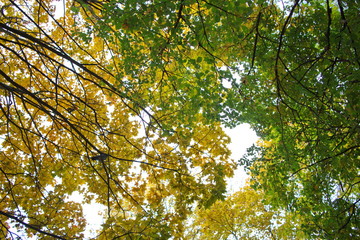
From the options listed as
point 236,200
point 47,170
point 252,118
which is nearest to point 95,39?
point 47,170

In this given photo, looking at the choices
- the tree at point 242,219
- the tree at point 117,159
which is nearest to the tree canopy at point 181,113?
the tree at point 117,159

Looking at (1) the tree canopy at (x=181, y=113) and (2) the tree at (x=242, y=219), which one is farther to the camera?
(2) the tree at (x=242, y=219)

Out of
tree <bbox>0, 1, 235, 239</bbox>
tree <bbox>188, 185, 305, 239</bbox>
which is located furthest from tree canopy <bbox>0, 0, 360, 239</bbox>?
tree <bbox>188, 185, 305, 239</bbox>

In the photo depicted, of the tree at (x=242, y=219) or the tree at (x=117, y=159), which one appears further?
the tree at (x=242, y=219)

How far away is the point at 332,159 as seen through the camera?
11.6ft

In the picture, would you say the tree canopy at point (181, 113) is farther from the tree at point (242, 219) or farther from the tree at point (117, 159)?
the tree at point (242, 219)

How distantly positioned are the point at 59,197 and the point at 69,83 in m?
2.26

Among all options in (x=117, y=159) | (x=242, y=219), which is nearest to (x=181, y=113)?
(x=117, y=159)

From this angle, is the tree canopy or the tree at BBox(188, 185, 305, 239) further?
the tree at BBox(188, 185, 305, 239)

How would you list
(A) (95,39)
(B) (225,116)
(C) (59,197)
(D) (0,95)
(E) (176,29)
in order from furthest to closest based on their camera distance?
(A) (95,39)
(D) (0,95)
(C) (59,197)
(B) (225,116)
(E) (176,29)

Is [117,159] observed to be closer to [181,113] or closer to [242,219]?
[181,113]

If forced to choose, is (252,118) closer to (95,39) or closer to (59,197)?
(59,197)

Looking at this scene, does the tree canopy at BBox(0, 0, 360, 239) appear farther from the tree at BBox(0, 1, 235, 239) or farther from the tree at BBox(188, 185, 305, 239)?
the tree at BBox(188, 185, 305, 239)

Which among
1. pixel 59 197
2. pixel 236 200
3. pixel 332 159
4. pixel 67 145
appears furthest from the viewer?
pixel 236 200
